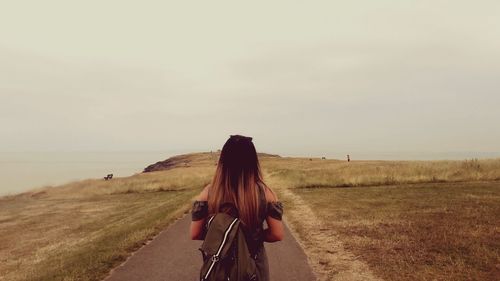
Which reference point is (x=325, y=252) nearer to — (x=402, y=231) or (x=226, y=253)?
(x=402, y=231)

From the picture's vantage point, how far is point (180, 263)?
10.0 m

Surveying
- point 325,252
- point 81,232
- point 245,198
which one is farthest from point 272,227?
point 81,232

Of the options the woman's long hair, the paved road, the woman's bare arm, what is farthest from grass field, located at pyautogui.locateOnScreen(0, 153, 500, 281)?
the woman's long hair

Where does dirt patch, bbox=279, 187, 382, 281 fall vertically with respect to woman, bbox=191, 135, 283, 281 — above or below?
below

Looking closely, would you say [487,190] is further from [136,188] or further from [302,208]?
[136,188]

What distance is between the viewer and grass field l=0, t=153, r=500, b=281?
9.52 metres

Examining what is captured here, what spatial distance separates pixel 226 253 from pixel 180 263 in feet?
22.2

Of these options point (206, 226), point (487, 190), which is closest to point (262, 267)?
point (206, 226)

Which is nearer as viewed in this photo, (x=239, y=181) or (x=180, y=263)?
(x=239, y=181)

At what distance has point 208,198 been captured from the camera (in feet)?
13.2

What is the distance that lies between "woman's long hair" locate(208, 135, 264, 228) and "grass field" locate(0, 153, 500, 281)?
5.48 meters

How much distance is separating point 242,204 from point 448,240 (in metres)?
9.58

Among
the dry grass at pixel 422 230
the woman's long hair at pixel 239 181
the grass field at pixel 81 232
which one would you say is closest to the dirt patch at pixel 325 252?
the dry grass at pixel 422 230

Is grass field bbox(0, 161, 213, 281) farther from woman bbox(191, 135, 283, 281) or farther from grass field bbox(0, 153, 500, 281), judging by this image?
woman bbox(191, 135, 283, 281)
